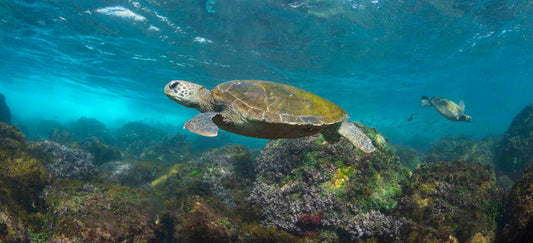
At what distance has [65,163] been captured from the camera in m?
7.18

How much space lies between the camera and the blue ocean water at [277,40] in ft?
37.2

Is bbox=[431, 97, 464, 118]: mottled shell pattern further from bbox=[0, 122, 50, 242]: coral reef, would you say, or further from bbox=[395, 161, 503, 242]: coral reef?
bbox=[0, 122, 50, 242]: coral reef

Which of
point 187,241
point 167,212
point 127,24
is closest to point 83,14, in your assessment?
point 127,24

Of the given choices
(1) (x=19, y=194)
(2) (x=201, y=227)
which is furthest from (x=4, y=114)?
(2) (x=201, y=227)

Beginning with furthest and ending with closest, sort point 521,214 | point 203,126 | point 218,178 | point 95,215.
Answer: point 218,178 → point 95,215 → point 203,126 → point 521,214

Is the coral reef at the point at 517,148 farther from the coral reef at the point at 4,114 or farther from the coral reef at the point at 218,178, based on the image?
the coral reef at the point at 4,114

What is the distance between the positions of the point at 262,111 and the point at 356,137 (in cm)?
214

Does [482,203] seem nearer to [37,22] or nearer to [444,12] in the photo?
[444,12]

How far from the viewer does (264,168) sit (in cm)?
562

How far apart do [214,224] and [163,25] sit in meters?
13.2

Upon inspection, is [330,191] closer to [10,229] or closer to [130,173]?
[10,229]

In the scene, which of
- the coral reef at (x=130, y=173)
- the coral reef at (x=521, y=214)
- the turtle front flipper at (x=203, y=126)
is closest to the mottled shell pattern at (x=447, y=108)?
the coral reef at (x=521, y=214)

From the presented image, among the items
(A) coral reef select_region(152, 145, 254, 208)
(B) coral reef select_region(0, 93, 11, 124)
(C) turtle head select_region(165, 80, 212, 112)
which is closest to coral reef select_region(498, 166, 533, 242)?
(A) coral reef select_region(152, 145, 254, 208)

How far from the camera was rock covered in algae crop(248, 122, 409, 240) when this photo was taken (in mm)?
3986
